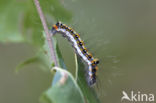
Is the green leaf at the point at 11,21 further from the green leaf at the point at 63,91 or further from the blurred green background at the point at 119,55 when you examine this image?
the blurred green background at the point at 119,55

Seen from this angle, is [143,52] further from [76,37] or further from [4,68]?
[76,37]

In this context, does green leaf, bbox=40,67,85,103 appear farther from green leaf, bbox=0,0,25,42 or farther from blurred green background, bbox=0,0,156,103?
blurred green background, bbox=0,0,156,103

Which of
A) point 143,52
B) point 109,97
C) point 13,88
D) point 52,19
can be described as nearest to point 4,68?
point 13,88

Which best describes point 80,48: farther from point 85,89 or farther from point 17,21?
point 17,21

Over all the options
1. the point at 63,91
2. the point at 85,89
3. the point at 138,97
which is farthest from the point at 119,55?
the point at 63,91

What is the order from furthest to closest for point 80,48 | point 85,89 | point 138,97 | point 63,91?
point 138,97 < point 80,48 < point 85,89 < point 63,91
